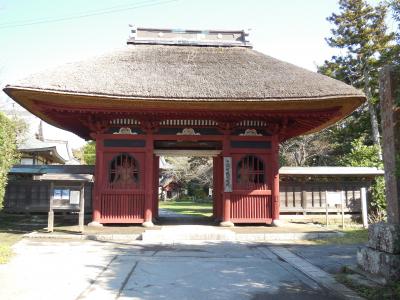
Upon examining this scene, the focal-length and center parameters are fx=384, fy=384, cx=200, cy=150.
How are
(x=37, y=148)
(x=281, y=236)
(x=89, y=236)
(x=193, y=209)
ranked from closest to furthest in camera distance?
1. (x=89, y=236)
2. (x=281, y=236)
3. (x=37, y=148)
4. (x=193, y=209)

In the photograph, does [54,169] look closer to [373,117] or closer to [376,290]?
[376,290]

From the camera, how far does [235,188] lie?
12.7 metres

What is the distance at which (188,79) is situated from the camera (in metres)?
12.2

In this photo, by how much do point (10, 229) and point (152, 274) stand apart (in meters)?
7.69

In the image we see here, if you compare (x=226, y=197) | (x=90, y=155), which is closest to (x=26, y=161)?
(x=90, y=155)

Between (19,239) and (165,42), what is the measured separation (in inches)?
378

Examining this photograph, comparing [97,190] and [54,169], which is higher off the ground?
[54,169]

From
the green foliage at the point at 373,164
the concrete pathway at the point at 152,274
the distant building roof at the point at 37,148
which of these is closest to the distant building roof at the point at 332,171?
the green foliage at the point at 373,164

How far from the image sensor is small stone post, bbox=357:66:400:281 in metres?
5.43

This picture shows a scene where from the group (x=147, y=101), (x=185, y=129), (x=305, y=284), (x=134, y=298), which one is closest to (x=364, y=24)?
(x=185, y=129)

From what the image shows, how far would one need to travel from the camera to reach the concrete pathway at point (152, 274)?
5285 millimetres

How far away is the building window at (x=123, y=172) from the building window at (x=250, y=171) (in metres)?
3.42

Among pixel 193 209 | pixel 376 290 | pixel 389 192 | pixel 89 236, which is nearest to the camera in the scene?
pixel 376 290

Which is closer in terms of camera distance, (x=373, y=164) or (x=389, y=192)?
(x=389, y=192)
